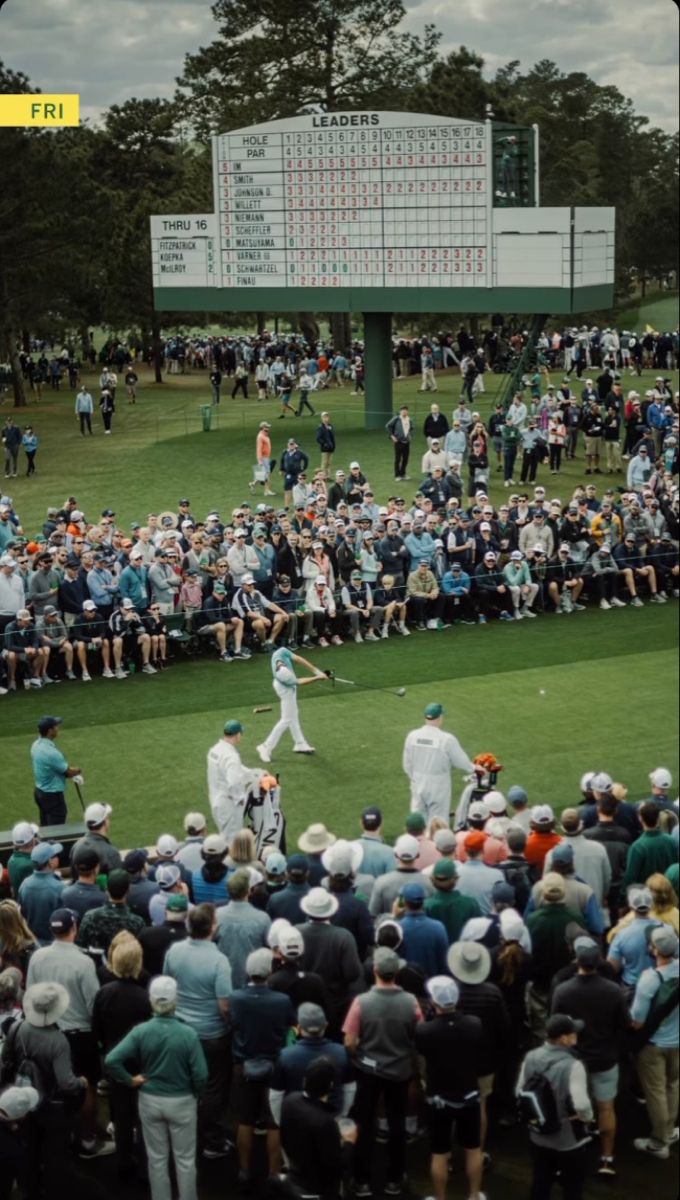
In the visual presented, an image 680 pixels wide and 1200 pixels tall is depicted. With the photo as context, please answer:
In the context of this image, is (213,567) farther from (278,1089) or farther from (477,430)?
(278,1089)

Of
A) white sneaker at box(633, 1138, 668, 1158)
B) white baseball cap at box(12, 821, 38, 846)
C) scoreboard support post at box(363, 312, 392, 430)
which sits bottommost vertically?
white sneaker at box(633, 1138, 668, 1158)

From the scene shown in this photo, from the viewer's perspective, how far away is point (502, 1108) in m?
6.88

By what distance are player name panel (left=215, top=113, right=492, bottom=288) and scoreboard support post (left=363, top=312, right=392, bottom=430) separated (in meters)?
1.34

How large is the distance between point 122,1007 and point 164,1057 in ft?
1.19

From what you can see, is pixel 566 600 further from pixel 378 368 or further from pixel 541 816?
pixel 541 816

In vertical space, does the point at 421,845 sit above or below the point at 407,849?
below

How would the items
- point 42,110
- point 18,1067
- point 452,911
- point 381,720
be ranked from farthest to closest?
1. point 381,720
2. point 42,110
3. point 452,911
4. point 18,1067

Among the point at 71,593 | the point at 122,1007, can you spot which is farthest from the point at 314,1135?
the point at 71,593

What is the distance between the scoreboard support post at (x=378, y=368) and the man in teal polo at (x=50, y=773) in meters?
13.2

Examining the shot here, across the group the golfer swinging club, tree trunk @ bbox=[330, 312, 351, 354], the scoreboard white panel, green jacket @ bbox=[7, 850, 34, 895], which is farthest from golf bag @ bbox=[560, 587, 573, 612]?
tree trunk @ bbox=[330, 312, 351, 354]

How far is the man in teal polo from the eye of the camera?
9.77 m

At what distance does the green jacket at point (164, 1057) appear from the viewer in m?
6.09

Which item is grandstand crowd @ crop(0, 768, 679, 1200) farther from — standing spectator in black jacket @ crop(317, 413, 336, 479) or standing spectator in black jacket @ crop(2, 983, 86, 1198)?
standing spectator in black jacket @ crop(317, 413, 336, 479)

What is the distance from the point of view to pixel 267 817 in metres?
9.59
